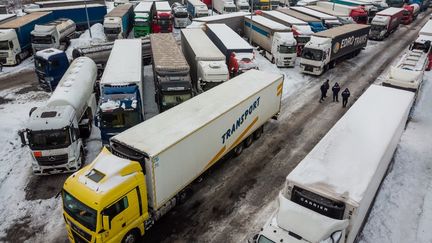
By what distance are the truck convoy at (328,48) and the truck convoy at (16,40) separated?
27.9m

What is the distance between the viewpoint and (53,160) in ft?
52.6

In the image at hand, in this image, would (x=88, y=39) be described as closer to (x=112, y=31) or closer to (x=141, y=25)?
(x=112, y=31)

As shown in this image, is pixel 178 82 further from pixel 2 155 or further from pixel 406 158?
pixel 406 158

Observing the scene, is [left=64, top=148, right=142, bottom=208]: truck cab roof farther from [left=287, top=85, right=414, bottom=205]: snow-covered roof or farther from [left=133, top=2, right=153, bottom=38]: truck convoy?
[left=133, top=2, right=153, bottom=38]: truck convoy

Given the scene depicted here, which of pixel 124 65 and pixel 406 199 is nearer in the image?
pixel 406 199

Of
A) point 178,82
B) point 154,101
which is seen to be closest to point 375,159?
point 178,82

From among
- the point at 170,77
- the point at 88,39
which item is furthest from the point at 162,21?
the point at 170,77

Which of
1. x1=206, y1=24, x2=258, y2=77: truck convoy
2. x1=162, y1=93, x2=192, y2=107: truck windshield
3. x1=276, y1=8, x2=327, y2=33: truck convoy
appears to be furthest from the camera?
x1=276, y1=8, x2=327, y2=33: truck convoy

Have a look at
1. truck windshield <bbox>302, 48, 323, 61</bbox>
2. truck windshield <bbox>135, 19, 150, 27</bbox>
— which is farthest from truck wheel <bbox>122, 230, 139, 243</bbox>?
truck windshield <bbox>135, 19, 150, 27</bbox>

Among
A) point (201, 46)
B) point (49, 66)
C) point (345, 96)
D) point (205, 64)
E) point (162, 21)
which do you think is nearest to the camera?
point (205, 64)

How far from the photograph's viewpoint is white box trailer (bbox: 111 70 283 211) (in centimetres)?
1211

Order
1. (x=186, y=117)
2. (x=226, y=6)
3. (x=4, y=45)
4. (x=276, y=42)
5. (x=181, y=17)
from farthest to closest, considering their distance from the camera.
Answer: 1. (x=226, y=6)
2. (x=181, y=17)
3. (x=276, y=42)
4. (x=4, y=45)
5. (x=186, y=117)

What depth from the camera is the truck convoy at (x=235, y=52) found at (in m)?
25.7

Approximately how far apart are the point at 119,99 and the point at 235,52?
12805mm
